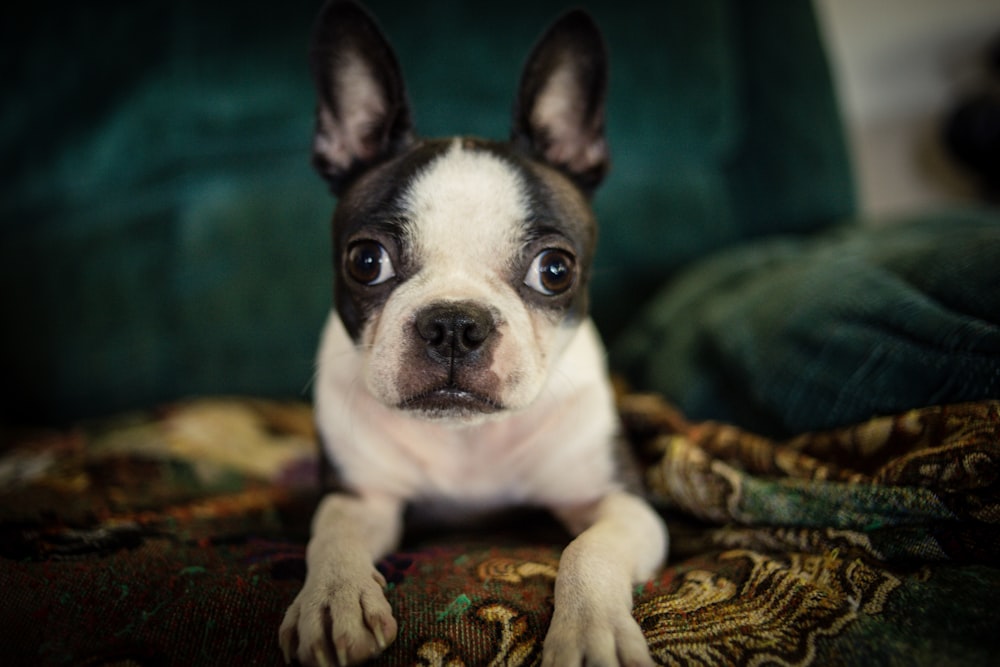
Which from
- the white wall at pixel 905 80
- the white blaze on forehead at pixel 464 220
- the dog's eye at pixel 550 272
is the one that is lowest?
the dog's eye at pixel 550 272

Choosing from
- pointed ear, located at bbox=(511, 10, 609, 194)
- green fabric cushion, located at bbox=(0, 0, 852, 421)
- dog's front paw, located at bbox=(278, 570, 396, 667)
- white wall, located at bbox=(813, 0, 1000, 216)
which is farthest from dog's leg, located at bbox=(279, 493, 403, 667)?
white wall, located at bbox=(813, 0, 1000, 216)

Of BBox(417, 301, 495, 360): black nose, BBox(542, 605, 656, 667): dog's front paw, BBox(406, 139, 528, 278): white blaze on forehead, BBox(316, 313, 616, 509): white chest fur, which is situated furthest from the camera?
BBox(316, 313, 616, 509): white chest fur

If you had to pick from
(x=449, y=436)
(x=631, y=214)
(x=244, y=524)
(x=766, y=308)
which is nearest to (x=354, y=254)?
(x=449, y=436)

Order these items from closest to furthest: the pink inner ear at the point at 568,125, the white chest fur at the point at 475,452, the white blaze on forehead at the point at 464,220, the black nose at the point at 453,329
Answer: the black nose at the point at 453,329 < the white blaze on forehead at the point at 464,220 < the white chest fur at the point at 475,452 < the pink inner ear at the point at 568,125

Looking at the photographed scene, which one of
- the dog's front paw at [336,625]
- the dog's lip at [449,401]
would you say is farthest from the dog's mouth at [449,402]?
the dog's front paw at [336,625]

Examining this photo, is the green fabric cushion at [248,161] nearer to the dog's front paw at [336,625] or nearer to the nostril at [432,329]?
the nostril at [432,329]

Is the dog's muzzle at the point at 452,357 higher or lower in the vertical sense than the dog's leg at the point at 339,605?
higher

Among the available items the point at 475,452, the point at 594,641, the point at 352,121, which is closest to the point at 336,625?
the point at 594,641

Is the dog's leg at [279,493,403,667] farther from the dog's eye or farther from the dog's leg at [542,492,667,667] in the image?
the dog's eye
